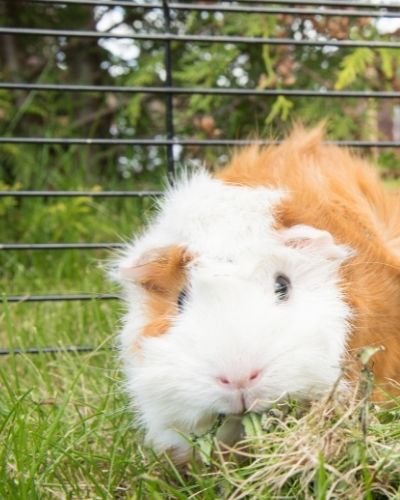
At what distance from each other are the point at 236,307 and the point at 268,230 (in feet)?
0.64

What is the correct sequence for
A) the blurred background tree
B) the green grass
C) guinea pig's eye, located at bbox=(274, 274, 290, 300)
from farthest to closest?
the blurred background tree, guinea pig's eye, located at bbox=(274, 274, 290, 300), the green grass

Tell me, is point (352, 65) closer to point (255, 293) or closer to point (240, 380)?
point (255, 293)

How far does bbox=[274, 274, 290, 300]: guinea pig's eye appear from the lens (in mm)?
1193

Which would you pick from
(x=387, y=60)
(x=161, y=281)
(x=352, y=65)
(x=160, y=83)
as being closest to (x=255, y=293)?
(x=161, y=281)

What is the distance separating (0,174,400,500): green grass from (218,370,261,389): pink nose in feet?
0.24

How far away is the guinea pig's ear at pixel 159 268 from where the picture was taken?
1.28 m

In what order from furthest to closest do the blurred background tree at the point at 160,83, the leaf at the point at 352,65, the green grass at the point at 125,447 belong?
the blurred background tree at the point at 160,83, the leaf at the point at 352,65, the green grass at the point at 125,447

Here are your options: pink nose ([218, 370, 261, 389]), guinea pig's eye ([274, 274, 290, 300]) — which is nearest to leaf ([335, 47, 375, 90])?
guinea pig's eye ([274, 274, 290, 300])

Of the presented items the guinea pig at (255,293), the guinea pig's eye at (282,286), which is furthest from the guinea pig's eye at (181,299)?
the guinea pig's eye at (282,286)

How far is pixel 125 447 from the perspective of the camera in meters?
1.46

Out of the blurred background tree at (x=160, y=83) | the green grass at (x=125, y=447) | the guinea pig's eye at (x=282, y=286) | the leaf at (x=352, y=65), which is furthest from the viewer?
the blurred background tree at (x=160, y=83)

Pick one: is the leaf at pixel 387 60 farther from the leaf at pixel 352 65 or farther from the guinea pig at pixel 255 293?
the guinea pig at pixel 255 293

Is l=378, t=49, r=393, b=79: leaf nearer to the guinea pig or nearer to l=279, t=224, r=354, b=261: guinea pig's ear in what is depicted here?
the guinea pig

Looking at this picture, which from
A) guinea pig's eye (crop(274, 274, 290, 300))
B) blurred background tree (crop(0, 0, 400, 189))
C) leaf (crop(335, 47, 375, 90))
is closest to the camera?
guinea pig's eye (crop(274, 274, 290, 300))
